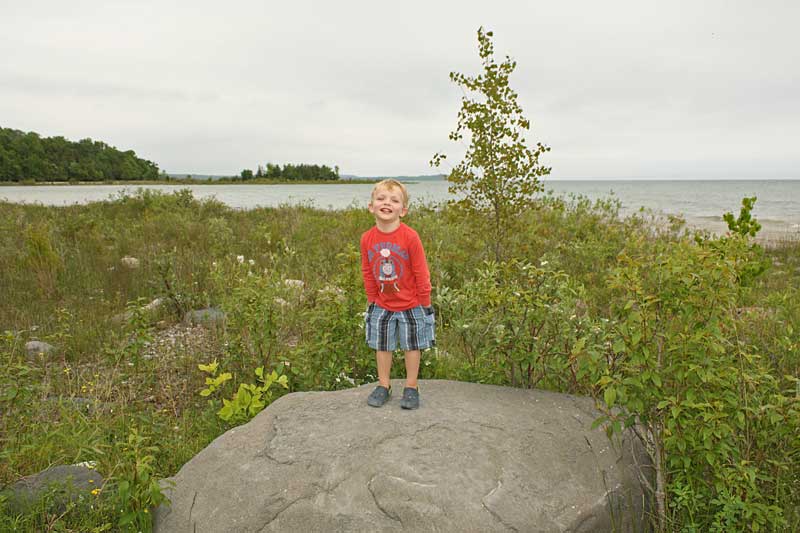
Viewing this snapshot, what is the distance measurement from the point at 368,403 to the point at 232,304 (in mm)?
2280

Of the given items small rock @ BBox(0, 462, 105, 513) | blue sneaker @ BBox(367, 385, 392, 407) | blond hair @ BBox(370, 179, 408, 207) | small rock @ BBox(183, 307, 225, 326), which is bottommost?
small rock @ BBox(0, 462, 105, 513)

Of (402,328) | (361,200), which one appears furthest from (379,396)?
(361,200)

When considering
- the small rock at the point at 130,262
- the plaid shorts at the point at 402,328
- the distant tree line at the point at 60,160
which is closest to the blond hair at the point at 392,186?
the plaid shorts at the point at 402,328

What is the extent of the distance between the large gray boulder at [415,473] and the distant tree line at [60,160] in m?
→ 61.9

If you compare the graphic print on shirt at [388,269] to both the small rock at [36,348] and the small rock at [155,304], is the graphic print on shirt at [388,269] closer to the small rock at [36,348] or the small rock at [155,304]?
the small rock at [36,348]

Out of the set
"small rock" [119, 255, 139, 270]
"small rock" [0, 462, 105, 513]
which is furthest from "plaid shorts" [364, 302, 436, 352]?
"small rock" [119, 255, 139, 270]

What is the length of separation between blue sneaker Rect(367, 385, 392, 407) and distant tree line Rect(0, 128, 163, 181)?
203 ft

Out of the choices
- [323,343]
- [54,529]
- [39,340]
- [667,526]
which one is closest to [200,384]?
[323,343]

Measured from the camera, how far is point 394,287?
4129 mm

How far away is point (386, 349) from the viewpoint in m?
4.21

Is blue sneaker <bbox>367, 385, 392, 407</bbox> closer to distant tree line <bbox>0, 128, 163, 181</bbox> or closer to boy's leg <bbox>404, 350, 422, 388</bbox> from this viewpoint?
boy's leg <bbox>404, 350, 422, 388</bbox>

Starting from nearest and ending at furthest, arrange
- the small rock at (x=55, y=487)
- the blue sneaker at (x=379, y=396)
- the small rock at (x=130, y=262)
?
1. the small rock at (x=55, y=487)
2. the blue sneaker at (x=379, y=396)
3. the small rock at (x=130, y=262)

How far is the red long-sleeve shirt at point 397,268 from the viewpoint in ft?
13.3

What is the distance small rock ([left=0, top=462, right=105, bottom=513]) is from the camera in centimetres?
330
